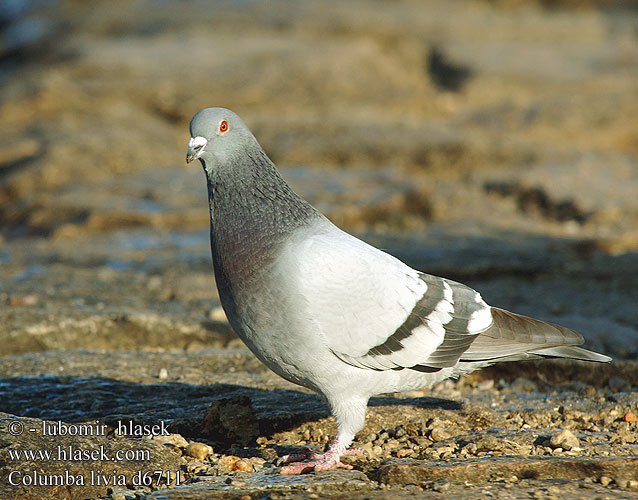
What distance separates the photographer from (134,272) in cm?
607

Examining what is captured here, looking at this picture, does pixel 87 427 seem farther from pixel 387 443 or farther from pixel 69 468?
pixel 387 443

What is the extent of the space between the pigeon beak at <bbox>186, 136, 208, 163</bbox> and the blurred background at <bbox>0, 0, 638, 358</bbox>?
182 centimetres

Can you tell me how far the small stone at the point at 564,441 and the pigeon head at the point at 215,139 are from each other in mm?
1679

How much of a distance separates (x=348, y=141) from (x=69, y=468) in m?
7.25

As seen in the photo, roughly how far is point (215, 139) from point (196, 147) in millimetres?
84

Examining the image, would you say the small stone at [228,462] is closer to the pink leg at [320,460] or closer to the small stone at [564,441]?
the pink leg at [320,460]

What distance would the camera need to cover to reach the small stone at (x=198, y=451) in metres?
3.05

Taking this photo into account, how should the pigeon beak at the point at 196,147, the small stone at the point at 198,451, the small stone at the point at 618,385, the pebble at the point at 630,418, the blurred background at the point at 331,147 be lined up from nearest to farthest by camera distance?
the small stone at the point at 198,451 → the pigeon beak at the point at 196,147 → the pebble at the point at 630,418 → the small stone at the point at 618,385 → the blurred background at the point at 331,147

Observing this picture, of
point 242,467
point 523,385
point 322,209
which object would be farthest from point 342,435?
point 322,209

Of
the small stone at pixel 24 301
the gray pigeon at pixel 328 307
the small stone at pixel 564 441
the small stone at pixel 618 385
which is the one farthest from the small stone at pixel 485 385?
the small stone at pixel 24 301

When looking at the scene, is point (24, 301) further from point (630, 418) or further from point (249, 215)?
point (630, 418)

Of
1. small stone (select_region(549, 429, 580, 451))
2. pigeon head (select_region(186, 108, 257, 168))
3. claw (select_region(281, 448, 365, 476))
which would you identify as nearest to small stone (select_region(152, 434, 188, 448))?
claw (select_region(281, 448, 365, 476))

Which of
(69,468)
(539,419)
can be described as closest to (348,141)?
(539,419)

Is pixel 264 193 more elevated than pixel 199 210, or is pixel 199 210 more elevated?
pixel 199 210
